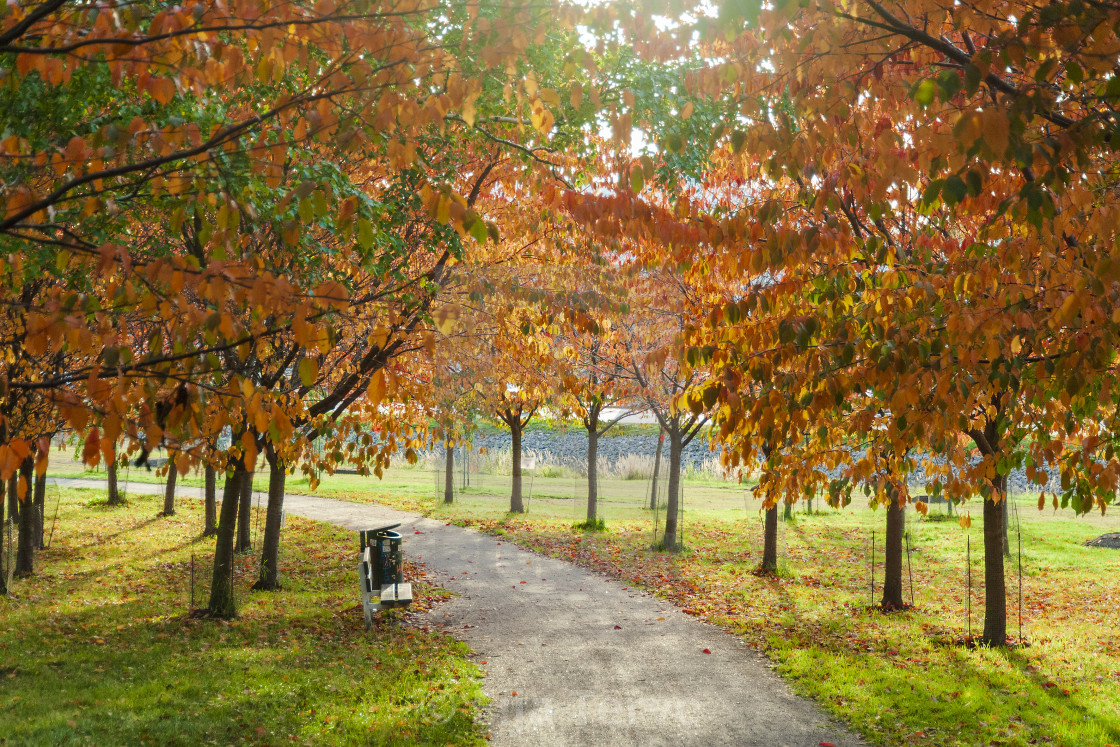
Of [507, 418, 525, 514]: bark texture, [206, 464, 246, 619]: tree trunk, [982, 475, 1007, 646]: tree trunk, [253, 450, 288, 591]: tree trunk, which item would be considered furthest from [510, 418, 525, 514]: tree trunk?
[982, 475, 1007, 646]: tree trunk

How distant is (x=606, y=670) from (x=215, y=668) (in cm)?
405

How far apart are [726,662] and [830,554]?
9.81 m

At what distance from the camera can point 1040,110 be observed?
3.16 meters

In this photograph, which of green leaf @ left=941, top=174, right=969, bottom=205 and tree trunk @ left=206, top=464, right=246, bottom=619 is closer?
green leaf @ left=941, top=174, right=969, bottom=205

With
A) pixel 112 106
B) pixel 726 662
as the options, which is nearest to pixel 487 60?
pixel 112 106

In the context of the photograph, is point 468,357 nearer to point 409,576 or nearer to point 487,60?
point 409,576

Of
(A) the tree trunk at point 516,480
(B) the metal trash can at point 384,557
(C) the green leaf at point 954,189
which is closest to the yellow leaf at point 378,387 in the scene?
(C) the green leaf at point 954,189

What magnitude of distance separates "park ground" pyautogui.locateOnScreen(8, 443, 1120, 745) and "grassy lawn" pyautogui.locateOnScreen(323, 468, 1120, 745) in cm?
4

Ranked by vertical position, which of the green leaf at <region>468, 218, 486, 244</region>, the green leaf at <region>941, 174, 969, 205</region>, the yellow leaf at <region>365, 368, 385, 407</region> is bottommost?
the yellow leaf at <region>365, 368, 385, 407</region>

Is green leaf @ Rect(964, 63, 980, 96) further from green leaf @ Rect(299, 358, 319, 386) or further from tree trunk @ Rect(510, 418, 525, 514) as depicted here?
tree trunk @ Rect(510, 418, 525, 514)

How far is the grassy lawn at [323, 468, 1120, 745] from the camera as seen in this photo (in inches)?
279

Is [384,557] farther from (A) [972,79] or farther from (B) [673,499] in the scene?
(A) [972,79]

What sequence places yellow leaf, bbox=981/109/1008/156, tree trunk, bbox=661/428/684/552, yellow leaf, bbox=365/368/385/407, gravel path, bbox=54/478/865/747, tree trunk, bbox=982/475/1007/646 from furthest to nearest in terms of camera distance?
tree trunk, bbox=661/428/684/552
tree trunk, bbox=982/475/1007/646
gravel path, bbox=54/478/865/747
yellow leaf, bbox=365/368/385/407
yellow leaf, bbox=981/109/1008/156

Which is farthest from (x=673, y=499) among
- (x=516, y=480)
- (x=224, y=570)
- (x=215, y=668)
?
(x=215, y=668)
